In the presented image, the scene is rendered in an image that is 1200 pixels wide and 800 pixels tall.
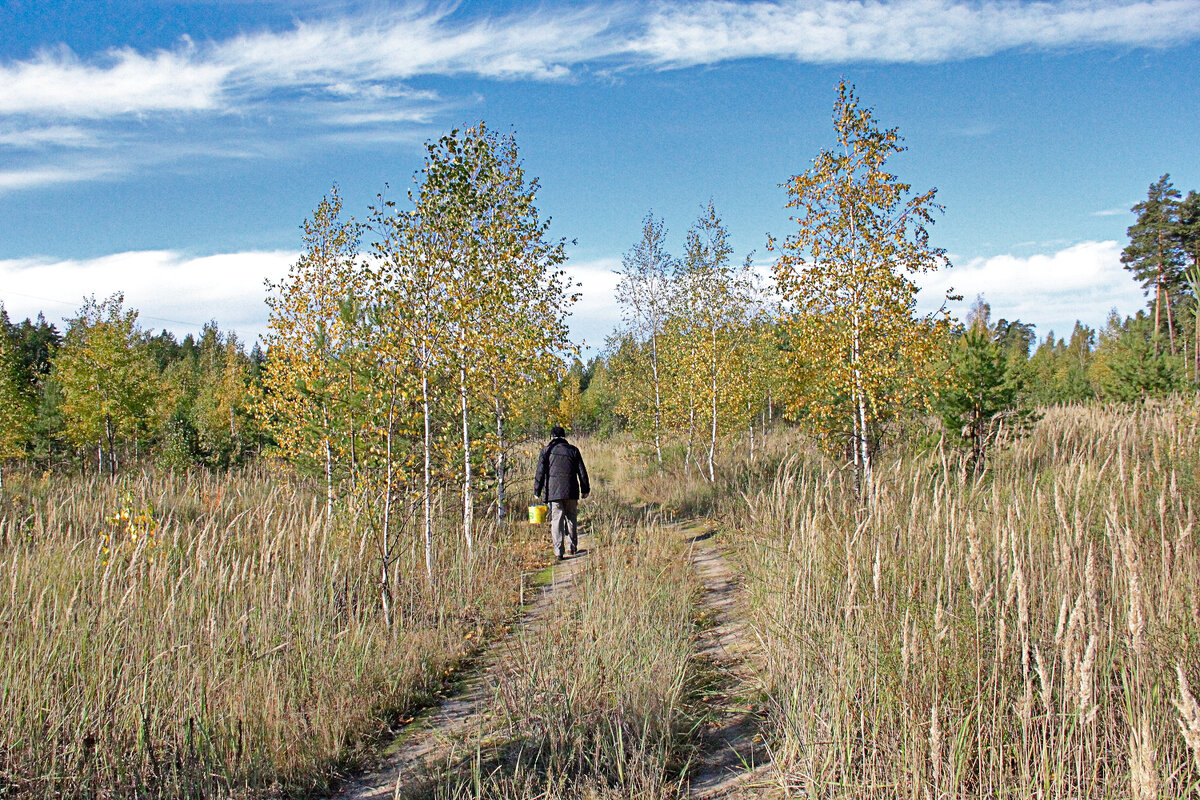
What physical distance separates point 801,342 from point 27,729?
8594 mm

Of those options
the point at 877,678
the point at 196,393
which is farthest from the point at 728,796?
the point at 196,393

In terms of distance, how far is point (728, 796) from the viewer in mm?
3297

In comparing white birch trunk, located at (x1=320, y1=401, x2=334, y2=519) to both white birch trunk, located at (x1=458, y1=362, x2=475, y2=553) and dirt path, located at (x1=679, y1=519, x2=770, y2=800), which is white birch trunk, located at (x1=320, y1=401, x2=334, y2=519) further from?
dirt path, located at (x1=679, y1=519, x2=770, y2=800)

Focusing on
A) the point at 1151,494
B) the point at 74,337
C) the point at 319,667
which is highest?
the point at 74,337

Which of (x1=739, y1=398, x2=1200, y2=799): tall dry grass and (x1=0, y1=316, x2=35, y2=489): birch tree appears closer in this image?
(x1=739, y1=398, x2=1200, y2=799): tall dry grass

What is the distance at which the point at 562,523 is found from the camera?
30.9ft

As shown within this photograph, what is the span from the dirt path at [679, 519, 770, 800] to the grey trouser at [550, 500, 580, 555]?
2.88 m

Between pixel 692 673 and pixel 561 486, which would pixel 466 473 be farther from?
pixel 692 673

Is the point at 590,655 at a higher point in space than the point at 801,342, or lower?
lower

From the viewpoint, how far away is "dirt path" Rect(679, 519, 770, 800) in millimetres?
3396

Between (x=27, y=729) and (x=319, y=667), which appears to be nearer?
(x=27, y=729)

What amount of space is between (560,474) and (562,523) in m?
0.69

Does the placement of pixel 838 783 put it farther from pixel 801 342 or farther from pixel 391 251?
pixel 801 342

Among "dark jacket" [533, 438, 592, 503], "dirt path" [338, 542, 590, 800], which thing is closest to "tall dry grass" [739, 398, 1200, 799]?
"dirt path" [338, 542, 590, 800]
